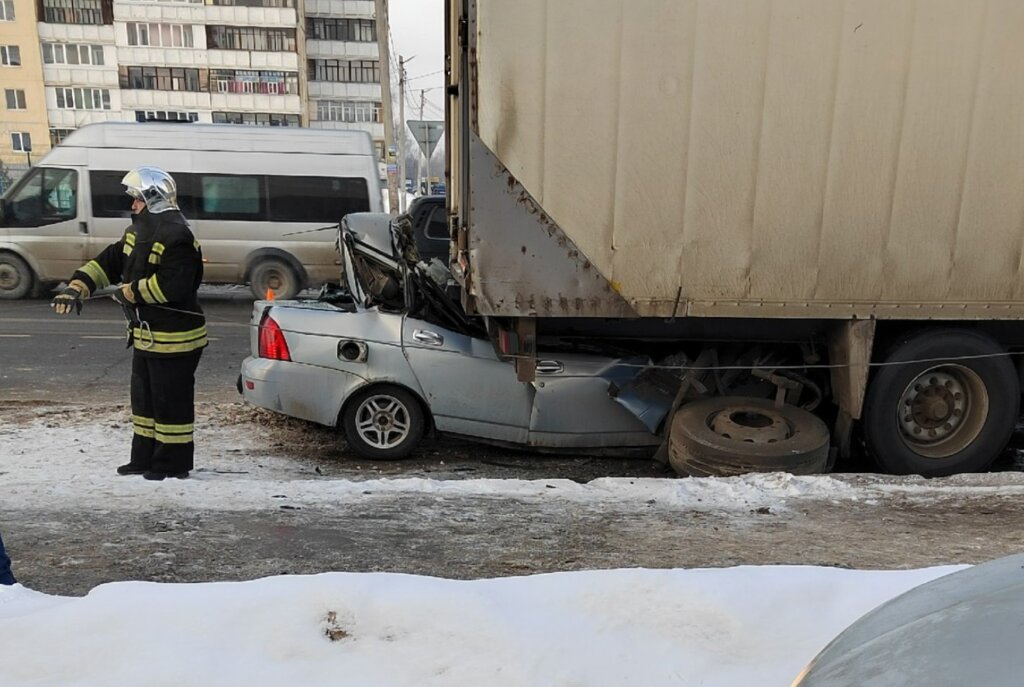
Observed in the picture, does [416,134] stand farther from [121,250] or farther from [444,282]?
[121,250]

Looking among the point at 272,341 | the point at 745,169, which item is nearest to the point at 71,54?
the point at 272,341

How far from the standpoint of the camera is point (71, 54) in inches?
1790

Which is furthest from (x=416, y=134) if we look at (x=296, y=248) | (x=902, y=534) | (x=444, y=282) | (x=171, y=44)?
(x=171, y=44)

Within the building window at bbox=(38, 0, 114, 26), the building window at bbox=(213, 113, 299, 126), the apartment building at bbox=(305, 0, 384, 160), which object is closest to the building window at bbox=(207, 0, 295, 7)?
the apartment building at bbox=(305, 0, 384, 160)

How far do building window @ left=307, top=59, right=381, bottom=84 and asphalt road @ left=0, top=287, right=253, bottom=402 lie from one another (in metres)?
39.8

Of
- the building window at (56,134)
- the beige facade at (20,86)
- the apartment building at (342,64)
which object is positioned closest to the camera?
the beige facade at (20,86)

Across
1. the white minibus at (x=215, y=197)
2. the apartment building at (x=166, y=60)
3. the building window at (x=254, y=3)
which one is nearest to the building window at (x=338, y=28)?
the apartment building at (x=166, y=60)

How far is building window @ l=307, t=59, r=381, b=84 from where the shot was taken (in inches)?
1945

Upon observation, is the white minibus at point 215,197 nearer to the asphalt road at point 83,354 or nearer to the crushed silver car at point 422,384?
the asphalt road at point 83,354

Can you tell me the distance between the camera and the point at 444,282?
20.5 feet

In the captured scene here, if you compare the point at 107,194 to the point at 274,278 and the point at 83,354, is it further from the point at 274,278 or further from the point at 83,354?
the point at 83,354

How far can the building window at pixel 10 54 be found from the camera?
45.1 m

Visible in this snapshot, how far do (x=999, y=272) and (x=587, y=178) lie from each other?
2.79 m

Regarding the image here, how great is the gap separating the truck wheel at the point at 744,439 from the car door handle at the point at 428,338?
5.77ft
